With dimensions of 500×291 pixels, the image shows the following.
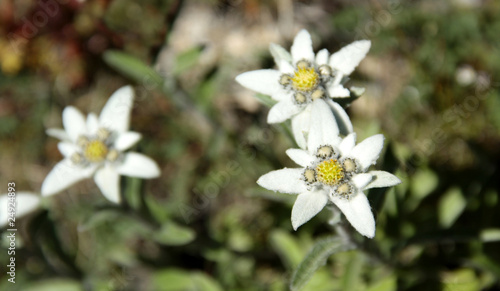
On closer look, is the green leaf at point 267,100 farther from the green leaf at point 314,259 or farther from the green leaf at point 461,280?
the green leaf at point 461,280

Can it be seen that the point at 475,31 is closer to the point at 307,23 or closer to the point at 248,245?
the point at 307,23

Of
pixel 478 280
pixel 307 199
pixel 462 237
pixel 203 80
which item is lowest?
pixel 478 280

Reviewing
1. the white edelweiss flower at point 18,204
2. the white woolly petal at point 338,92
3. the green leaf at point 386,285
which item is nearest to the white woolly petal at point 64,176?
the white edelweiss flower at point 18,204

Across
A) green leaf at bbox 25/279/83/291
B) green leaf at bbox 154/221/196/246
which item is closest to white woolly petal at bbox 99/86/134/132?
green leaf at bbox 154/221/196/246

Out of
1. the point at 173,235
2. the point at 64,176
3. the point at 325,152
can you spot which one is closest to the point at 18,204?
the point at 64,176

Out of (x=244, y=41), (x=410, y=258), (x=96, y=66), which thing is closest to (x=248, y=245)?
(x=410, y=258)

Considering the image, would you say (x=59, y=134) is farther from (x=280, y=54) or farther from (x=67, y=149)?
(x=280, y=54)

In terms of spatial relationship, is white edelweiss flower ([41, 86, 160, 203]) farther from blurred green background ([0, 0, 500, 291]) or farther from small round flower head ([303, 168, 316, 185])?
small round flower head ([303, 168, 316, 185])
